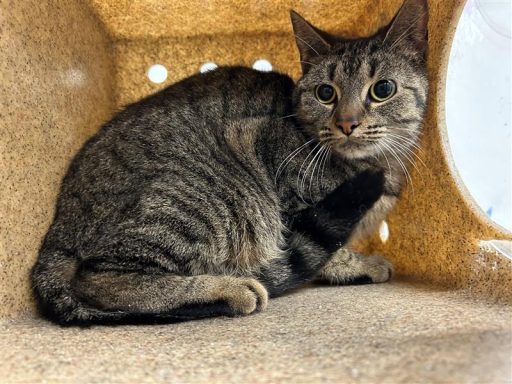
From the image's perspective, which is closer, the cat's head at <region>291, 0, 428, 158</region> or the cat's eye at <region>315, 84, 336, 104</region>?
the cat's head at <region>291, 0, 428, 158</region>

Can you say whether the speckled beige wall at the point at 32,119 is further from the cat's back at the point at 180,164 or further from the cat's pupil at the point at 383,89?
the cat's pupil at the point at 383,89

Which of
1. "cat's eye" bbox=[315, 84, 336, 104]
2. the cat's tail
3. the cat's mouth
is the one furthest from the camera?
"cat's eye" bbox=[315, 84, 336, 104]

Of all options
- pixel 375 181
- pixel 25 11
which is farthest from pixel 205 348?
pixel 25 11

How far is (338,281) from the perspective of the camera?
1972 mm

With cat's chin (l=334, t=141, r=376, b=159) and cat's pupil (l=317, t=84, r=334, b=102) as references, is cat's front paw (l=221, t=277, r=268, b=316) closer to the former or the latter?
cat's chin (l=334, t=141, r=376, b=159)

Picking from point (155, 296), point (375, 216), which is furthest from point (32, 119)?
point (375, 216)


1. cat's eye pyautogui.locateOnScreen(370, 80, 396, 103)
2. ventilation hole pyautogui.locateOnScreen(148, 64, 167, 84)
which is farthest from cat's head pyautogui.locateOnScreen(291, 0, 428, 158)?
ventilation hole pyautogui.locateOnScreen(148, 64, 167, 84)

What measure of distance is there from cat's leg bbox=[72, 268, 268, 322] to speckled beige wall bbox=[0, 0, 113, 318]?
0.19m

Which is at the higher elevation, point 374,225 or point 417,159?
point 417,159

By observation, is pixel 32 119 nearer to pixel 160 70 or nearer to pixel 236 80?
pixel 236 80

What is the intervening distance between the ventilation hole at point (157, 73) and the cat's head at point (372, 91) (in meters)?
0.78

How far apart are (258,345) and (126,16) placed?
1.60 metres

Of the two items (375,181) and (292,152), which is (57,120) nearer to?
(292,152)

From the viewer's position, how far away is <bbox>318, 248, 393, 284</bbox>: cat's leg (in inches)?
77.0
